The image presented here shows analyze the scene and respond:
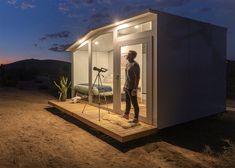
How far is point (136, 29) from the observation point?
5.91 m

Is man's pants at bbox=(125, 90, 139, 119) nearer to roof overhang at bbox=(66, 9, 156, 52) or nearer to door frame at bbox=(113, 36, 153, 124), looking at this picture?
door frame at bbox=(113, 36, 153, 124)

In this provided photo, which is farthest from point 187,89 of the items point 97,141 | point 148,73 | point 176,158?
point 97,141

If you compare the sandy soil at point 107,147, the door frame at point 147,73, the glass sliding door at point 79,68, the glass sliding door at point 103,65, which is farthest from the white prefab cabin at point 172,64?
the glass sliding door at point 79,68

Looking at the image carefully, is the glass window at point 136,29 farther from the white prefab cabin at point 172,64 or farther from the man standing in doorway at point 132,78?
the man standing in doorway at point 132,78

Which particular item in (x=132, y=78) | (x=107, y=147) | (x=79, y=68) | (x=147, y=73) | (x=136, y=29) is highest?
(x=136, y=29)

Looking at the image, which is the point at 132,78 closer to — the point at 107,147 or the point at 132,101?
the point at 132,101

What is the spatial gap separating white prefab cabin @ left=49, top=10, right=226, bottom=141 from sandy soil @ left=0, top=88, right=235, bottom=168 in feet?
1.61

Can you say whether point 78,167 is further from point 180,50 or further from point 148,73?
point 180,50

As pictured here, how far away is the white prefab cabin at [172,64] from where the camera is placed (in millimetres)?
5145

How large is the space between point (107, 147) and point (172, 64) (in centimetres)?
240

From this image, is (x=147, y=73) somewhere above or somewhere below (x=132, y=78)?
above

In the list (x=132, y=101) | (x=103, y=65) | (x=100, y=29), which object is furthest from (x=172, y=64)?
(x=103, y=65)

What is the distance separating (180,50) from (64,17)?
951 inches

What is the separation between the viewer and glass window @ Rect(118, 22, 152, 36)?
569 centimetres
